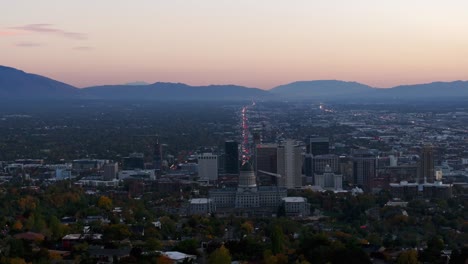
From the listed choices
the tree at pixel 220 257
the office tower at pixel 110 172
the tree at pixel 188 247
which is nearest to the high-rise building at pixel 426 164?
the office tower at pixel 110 172

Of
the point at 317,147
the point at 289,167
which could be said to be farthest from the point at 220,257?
the point at 317,147

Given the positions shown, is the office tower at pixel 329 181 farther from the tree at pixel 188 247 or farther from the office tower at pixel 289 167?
the tree at pixel 188 247

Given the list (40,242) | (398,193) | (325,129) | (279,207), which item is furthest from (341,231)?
(325,129)

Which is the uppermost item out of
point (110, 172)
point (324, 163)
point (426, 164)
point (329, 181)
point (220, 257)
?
point (220, 257)

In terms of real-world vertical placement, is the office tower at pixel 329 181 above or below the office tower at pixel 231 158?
below

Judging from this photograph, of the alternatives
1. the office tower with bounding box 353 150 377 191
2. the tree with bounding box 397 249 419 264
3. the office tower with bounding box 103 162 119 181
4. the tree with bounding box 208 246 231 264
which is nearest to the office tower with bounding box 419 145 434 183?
the office tower with bounding box 353 150 377 191

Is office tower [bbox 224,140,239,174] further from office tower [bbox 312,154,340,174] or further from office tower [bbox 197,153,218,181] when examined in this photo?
office tower [bbox 312,154,340,174]

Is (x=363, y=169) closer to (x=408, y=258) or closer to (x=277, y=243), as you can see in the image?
(x=277, y=243)
